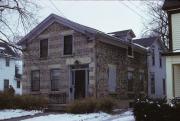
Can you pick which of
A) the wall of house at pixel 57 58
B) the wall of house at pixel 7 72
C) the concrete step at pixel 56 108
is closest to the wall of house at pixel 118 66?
the wall of house at pixel 57 58

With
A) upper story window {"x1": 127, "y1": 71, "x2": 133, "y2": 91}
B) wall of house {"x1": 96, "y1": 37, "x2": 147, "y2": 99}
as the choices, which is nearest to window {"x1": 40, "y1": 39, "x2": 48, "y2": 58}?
wall of house {"x1": 96, "y1": 37, "x2": 147, "y2": 99}

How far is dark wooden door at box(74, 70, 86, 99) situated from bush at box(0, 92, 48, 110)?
2918 millimetres

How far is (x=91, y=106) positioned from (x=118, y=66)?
7.68 m

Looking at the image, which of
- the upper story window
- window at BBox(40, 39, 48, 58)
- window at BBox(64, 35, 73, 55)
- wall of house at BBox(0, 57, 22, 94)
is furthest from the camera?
wall of house at BBox(0, 57, 22, 94)

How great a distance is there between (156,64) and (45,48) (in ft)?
43.1

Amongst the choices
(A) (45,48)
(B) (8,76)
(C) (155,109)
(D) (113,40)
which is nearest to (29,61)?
(A) (45,48)

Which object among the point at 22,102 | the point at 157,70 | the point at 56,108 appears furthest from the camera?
the point at 157,70

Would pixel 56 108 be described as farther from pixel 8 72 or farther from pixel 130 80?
pixel 8 72

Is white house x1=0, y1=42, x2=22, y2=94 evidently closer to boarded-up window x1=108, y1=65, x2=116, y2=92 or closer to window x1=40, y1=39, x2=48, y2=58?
window x1=40, y1=39, x2=48, y2=58

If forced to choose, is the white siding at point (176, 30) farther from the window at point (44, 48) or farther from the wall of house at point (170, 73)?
the window at point (44, 48)

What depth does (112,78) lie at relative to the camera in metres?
26.7

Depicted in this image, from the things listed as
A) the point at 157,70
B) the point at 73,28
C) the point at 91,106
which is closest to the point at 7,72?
the point at 157,70

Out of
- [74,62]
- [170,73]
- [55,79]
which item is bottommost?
[55,79]

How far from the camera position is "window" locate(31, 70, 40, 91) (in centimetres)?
2773
